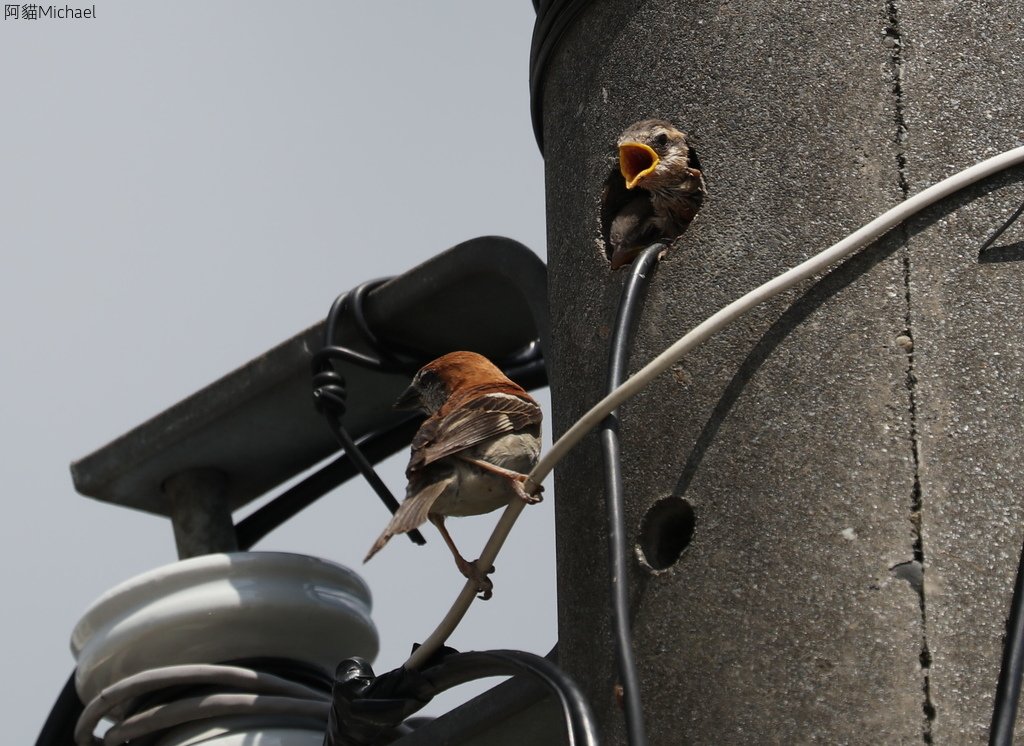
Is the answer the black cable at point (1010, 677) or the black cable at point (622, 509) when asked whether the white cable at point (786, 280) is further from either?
the black cable at point (1010, 677)

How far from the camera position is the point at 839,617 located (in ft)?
9.12

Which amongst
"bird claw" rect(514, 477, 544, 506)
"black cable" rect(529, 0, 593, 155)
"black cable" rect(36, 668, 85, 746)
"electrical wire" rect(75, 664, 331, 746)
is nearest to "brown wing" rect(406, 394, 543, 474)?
"bird claw" rect(514, 477, 544, 506)

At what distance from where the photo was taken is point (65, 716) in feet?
16.8

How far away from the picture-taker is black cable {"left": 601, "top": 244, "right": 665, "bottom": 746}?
2.76 m

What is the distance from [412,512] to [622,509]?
0.87 m

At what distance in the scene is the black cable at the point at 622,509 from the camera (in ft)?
9.06

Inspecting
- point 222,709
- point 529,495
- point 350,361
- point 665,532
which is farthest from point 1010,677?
point 350,361

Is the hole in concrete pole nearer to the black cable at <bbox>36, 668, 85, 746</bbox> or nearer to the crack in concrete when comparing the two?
the crack in concrete

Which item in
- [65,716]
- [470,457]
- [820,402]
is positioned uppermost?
[820,402]

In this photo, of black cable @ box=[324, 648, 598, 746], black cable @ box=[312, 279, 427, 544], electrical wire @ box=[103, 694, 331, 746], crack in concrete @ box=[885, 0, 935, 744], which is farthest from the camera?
black cable @ box=[312, 279, 427, 544]

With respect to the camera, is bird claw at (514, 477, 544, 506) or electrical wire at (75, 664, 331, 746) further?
electrical wire at (75, 664, 331, 746)

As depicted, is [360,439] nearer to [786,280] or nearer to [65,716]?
[65,716]

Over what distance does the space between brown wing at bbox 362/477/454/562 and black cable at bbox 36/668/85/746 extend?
5.56ft

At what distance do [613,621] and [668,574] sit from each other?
0.17 metres
